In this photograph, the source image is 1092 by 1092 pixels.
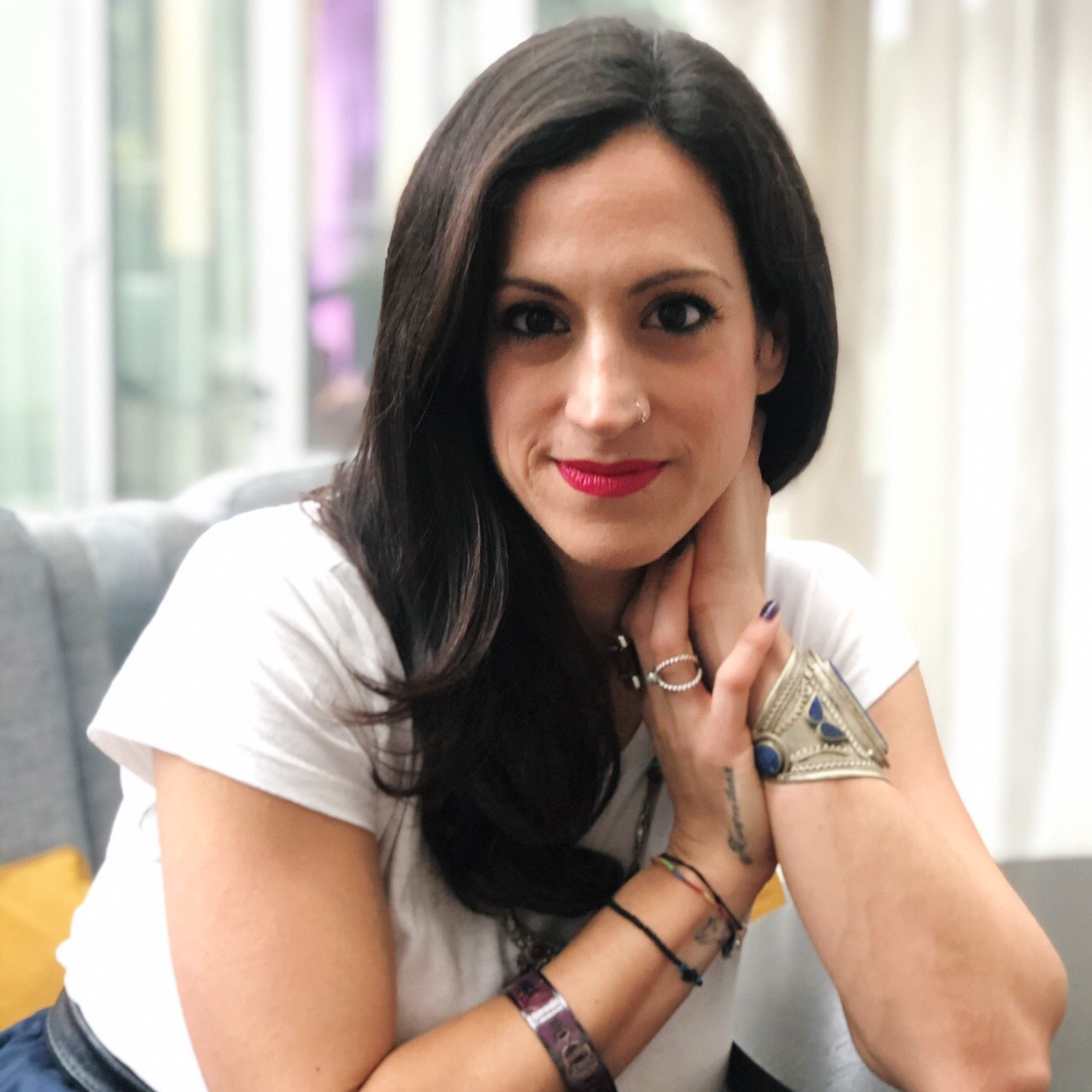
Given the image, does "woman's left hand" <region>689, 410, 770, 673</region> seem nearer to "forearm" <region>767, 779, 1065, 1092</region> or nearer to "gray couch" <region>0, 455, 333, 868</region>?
"forearm" <region>767, 779, 1065, 1092</region>

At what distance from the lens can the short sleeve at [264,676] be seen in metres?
0.92

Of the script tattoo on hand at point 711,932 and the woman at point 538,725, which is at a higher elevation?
the woman at point 538,725

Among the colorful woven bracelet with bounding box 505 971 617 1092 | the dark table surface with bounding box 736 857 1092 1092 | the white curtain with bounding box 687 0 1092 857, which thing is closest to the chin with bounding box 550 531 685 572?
the colorful woven bracelet with bounding box 505 971 617 1092

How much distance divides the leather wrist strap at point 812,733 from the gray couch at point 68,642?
1.01 meters

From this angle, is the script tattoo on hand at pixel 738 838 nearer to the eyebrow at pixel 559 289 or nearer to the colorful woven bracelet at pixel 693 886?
the colorful woven bracelet at pixel 693 886

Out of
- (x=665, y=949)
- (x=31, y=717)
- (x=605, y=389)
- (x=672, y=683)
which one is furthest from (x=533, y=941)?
(x=31, y=717)

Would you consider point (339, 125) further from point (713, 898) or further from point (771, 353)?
point (713, 898)

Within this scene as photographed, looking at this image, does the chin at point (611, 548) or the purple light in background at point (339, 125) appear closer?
the chin at point (611, 548)

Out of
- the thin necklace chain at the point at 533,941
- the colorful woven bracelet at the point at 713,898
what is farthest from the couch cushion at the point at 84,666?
the colorful woven bracelet at the point at 713,898

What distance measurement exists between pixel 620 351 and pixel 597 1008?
510 mm

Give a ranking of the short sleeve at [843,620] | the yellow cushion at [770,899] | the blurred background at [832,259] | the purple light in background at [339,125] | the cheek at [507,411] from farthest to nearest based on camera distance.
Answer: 1. the purple light in background at [339,125]
2. the blurred background at [832,259]
3. the yellow cushion at [770,899]
4. the short sleeve at [843,620]
5. the cheek at [507,411]

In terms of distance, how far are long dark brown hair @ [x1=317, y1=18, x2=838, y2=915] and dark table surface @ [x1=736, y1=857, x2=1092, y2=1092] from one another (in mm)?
252

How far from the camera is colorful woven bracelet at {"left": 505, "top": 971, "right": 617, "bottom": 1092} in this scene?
94 centimetres

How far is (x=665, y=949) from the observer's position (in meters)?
1.01
